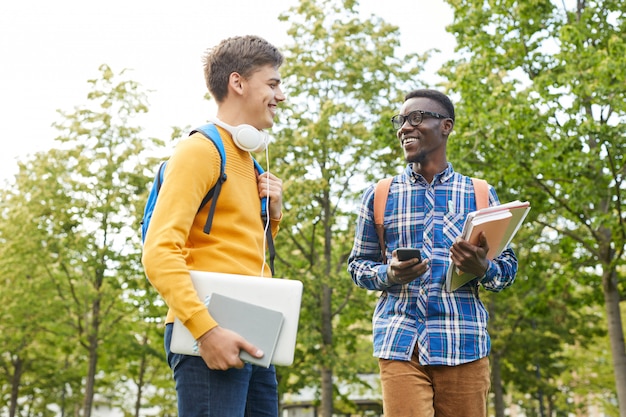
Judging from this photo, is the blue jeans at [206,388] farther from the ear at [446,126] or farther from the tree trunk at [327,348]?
the tree trunk at [327,348]

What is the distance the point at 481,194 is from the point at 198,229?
1768 mm

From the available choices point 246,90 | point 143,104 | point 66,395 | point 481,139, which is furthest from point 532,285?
point 66,395

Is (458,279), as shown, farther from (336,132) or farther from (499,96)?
(336,132)

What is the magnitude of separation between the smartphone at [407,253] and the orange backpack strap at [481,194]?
689mm

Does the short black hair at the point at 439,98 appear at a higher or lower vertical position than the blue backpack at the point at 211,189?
higher

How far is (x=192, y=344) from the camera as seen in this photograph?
2.55m

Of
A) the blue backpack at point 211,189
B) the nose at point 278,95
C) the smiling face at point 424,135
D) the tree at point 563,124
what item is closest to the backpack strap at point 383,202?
the smiling face at point 424,135

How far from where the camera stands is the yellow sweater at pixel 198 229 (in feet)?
8.19

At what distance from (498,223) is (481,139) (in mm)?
10195

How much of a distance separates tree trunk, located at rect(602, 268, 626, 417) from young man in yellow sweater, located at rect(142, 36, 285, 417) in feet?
38.3

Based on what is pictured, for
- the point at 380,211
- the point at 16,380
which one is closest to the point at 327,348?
the point at 16,380

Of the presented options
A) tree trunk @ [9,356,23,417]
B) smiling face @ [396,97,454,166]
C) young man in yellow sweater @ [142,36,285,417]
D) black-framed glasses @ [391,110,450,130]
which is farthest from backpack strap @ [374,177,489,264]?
tree trunk @ [9,356,23,417]

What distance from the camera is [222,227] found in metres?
2.79

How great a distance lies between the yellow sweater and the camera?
250cm
